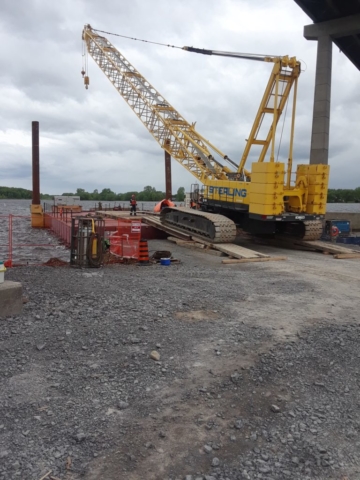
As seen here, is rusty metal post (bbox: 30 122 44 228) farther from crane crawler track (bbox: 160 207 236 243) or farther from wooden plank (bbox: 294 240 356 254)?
wooden plank (bbox: 294 240 356 254)

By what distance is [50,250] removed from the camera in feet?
67.9

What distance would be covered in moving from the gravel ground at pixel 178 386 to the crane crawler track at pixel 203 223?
23.8ft

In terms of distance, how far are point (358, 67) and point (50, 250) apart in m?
26.5

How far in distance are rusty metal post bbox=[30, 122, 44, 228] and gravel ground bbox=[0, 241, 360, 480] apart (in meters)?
25.0

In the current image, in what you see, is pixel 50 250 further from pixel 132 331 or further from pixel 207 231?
pixel 132 331

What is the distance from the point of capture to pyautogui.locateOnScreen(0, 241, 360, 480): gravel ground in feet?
12.3

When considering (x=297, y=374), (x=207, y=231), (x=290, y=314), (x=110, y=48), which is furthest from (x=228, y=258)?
(x=110, y=48)

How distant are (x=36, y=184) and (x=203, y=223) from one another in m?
20.2

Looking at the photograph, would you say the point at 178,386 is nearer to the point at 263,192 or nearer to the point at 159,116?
the point at 263,192

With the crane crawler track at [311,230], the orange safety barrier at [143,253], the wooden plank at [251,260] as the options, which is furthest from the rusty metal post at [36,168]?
the wooden plank at [251,260]


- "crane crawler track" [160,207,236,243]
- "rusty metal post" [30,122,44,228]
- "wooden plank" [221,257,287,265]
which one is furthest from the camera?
"rusty metal post" [30,122,44,228]

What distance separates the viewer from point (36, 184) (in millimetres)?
33312

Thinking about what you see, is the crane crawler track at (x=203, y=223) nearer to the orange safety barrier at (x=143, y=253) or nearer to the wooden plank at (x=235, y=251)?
the wooden plank at (x=235, y=251)

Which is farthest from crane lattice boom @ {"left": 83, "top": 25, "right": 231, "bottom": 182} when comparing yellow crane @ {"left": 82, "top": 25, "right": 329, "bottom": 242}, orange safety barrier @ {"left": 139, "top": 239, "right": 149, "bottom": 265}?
orange safety barrier @ {"left": 139, "top": 239, "right": 149, "bottom": 265}
